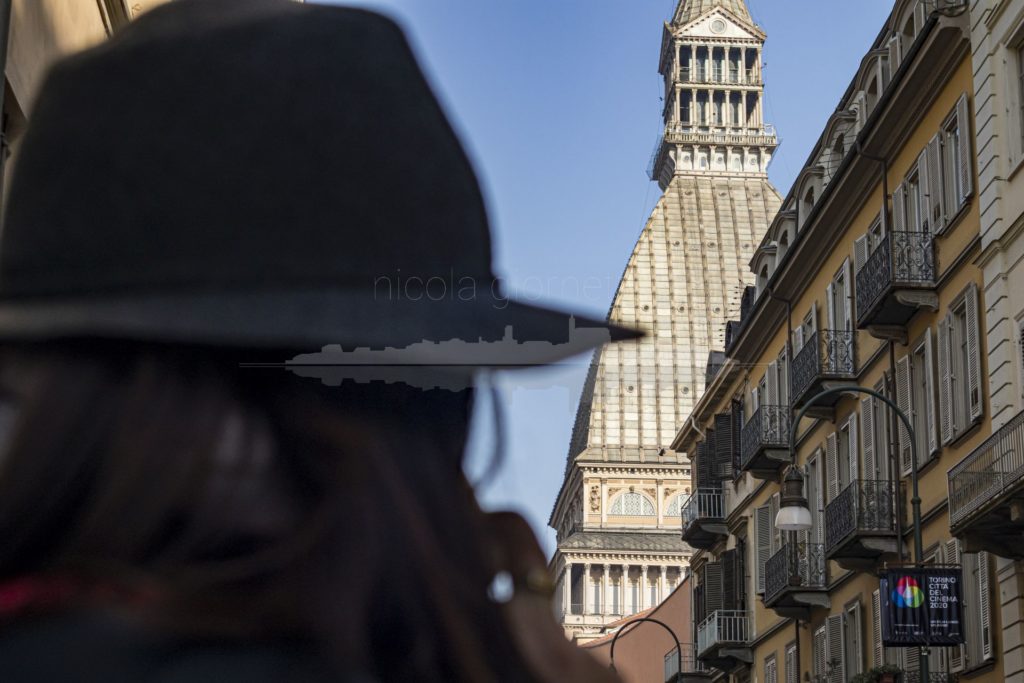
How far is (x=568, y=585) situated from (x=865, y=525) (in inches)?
1265

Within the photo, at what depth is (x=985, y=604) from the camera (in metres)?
27.2

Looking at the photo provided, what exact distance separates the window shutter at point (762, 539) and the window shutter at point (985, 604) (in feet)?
50.8

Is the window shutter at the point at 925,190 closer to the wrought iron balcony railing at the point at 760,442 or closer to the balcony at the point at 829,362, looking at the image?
the balcony at the point at 829,362

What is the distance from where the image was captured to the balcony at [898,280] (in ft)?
100

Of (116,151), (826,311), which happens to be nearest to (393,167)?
(116,151)

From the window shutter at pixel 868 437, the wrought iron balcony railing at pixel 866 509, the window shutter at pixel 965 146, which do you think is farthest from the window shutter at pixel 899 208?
the wrought iron balcony railing at pixel 866 509

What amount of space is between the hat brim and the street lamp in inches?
897

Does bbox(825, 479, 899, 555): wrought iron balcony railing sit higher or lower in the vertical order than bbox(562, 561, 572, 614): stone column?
higher

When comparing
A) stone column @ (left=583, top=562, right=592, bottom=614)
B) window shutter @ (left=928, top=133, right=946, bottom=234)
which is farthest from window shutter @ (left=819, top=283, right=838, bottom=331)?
stone column @ (left=583, top=562, right=592, bottom=614)

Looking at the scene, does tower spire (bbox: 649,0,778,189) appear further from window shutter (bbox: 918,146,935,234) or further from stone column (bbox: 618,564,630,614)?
stone column (bbox: 618,564,630,614)

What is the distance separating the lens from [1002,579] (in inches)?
1034

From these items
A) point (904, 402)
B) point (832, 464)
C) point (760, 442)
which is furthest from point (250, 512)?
point (832, 464)

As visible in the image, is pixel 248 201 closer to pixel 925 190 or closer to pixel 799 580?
pixel 925 190

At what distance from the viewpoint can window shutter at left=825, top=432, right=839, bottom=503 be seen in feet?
122
